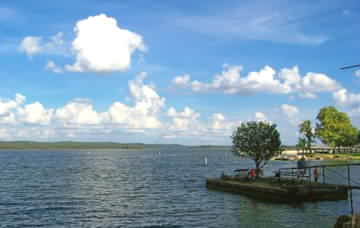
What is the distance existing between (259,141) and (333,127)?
106m

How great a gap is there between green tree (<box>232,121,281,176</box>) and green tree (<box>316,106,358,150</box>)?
103 metres

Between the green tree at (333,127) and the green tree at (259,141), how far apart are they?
10264 cm

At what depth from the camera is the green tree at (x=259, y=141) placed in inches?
2491

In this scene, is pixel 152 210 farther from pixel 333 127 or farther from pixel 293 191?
pixel 333 127

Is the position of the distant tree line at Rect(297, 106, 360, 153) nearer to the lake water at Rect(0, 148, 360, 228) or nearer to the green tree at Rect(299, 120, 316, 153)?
the green tree at Rect(299, 120, 316, 153)

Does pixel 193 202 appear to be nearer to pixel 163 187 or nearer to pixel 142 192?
pixel 142 192

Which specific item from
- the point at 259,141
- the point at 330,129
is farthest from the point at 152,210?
the point at 330,129

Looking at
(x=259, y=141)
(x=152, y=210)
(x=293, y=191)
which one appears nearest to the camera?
(x=152, y=210)

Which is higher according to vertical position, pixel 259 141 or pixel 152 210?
pixel 259 141

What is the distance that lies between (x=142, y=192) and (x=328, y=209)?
92.2 feet

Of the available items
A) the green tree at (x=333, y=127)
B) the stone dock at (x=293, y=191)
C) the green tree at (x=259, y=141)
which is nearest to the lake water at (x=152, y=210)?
the stone dock at (x=293, y=191)

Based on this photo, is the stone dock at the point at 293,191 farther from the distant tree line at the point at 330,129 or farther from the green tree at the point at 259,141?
the distant tree line at the point at 330,129

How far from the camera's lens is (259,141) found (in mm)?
63188

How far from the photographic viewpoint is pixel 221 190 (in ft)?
193
